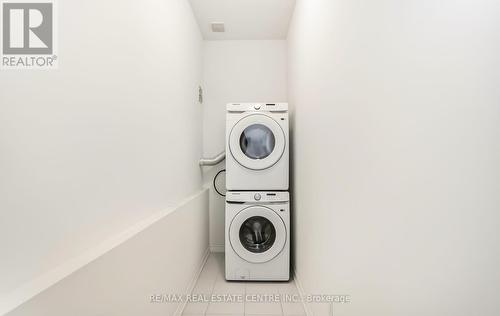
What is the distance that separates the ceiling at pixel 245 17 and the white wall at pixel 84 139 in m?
0.98

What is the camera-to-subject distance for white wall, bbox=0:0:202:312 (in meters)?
0.73

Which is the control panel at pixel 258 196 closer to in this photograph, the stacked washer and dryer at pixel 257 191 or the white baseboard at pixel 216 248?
the stacked washer and dryer at pixel 257 191

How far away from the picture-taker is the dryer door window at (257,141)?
9.07ft

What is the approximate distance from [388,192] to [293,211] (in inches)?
76.3

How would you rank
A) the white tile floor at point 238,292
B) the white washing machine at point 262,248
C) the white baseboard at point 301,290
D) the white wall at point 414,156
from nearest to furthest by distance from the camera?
the white wall at point 414,156 < the white baseboard at point 301,290 < the white tile floor at point 238,292 < the white washing machine at point 262,248

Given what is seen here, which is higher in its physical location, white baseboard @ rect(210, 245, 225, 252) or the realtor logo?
the realtor logo

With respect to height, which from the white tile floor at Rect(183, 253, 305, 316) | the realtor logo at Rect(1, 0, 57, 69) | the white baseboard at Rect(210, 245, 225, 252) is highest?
the realtor logo at Rect(1, 0, 57, 69)

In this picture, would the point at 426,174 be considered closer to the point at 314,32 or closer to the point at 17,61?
the point at 17,61

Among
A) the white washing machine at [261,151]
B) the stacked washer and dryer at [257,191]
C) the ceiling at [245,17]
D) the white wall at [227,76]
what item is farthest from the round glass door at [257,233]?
the ceiling at [245,17]

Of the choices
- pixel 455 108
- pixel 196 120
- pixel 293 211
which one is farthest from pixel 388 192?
pixel 196 120

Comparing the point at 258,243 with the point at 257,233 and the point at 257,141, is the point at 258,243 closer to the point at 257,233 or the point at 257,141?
the point at 257,233

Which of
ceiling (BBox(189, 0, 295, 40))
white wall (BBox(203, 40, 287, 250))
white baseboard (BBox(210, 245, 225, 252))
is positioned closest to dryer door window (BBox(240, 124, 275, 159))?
white wall (BBox(203, 40, 287, 250))

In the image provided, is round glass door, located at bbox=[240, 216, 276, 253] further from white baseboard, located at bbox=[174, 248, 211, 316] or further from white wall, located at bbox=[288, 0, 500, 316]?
white wall, located at bbox=[288, 0, 500, 316]

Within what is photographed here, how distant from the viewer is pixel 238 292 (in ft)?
8.09
